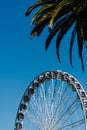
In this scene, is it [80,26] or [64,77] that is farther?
[64,77]

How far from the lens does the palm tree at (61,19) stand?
27.0 m

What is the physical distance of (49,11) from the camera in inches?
1110

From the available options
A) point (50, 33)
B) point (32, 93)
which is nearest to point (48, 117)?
point (32, 93)

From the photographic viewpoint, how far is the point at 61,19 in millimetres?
28672

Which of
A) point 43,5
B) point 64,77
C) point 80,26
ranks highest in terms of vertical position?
point 64,77

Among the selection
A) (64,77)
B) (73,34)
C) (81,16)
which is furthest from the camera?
(64,77)

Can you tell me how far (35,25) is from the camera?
2944 centimetres

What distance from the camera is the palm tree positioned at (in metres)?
27.0

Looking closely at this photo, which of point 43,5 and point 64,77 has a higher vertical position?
point 64,77

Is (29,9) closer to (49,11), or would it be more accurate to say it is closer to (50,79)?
(49,11)

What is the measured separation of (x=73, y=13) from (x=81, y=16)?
1.92ft

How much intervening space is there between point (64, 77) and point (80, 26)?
45.7 m

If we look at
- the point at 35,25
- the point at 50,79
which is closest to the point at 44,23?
the point at 35,25

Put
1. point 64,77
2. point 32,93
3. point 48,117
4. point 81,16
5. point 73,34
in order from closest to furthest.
→ point 81,16 → point 73,34 → point 48,117 → point 64,77 → point 32,93
